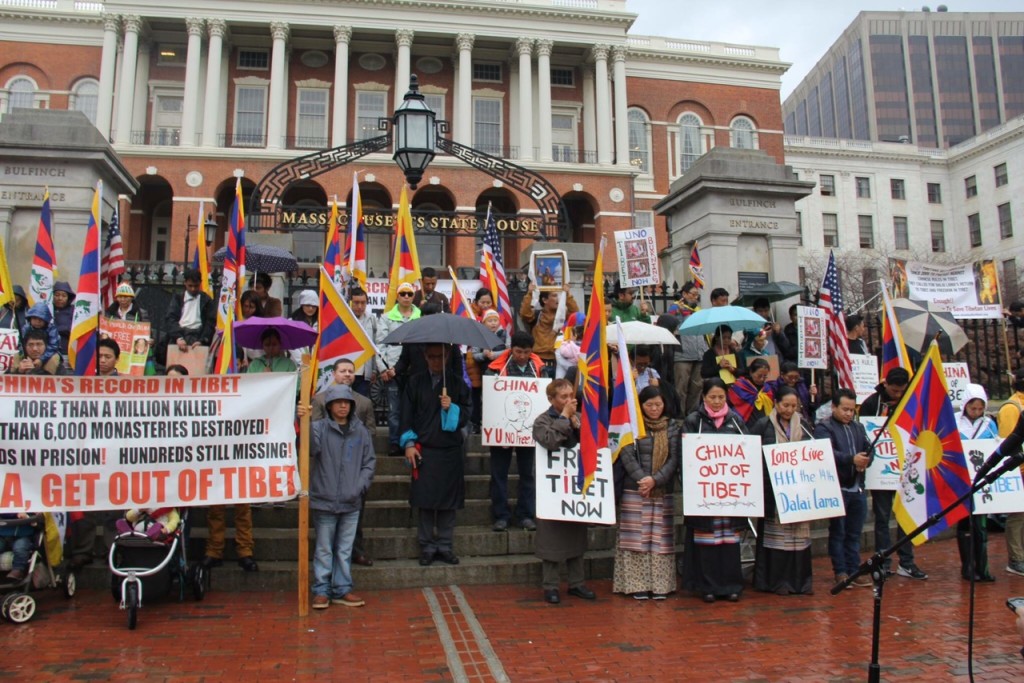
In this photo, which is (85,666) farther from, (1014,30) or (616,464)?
(1014,30)

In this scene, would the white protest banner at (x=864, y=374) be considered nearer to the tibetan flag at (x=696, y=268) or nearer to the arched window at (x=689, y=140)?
the tibetan flag at (x=696, y=268)

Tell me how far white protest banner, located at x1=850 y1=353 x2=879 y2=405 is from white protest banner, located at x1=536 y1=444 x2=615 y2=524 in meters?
4.98

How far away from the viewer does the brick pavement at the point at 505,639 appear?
5023mm

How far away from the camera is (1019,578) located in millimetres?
7676

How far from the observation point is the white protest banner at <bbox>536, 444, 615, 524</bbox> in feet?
21.6

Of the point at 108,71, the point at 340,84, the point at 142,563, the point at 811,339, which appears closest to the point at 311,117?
the point at 340,84

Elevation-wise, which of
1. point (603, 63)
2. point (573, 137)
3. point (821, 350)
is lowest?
point (821, 350)

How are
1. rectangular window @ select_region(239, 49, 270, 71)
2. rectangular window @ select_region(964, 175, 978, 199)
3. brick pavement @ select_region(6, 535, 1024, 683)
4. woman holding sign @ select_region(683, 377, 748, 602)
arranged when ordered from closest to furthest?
brick pavement @ select_region(6, 535, 1024, 683) → woman holding sign @ select_region(683, 377, 748, 602) → rectangular window @ select_region(239, 49, 270, 71) → rectangular window @ select_region(964, 175, 978, 199)

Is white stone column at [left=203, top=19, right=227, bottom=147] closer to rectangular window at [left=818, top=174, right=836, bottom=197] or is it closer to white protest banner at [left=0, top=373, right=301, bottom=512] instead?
white protest banner at [left=0, top=373, right=301, bottom=512]

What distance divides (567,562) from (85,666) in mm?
3794

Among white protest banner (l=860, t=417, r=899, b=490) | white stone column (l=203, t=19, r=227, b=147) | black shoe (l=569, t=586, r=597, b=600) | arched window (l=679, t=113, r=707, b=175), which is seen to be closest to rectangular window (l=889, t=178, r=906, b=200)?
arched window (l=679, t=113, r=707, b=175)

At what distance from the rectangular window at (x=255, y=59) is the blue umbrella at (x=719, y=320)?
140 ft

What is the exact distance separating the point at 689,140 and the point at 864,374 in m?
43.1

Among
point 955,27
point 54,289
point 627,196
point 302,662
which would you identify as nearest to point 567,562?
point 302,662
